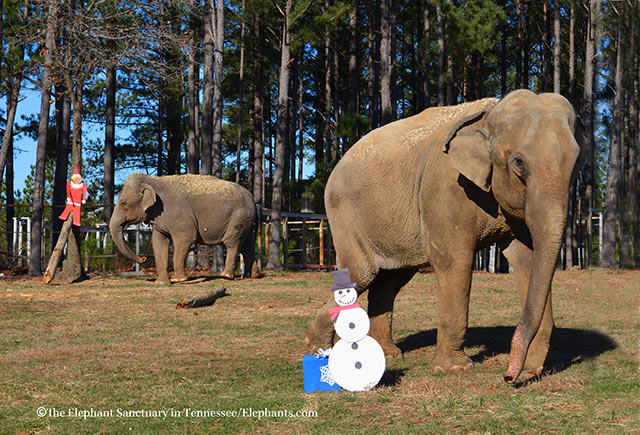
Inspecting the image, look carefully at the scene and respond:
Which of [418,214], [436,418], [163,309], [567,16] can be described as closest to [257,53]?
[567,16]

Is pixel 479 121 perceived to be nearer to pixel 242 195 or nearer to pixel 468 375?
pixel 468 375

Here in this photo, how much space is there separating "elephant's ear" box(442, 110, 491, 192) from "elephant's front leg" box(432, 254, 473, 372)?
82 centimetres

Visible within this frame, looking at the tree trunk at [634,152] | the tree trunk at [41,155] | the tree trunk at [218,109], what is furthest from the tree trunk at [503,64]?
the tree trunk at [634,152]

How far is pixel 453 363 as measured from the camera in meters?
6.91

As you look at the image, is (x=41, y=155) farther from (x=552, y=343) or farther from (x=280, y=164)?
(x=552, y=343)

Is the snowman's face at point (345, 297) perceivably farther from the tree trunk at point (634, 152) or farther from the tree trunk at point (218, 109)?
the tree trunk at point (218, 109)

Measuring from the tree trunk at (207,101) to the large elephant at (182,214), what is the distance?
2.83 m

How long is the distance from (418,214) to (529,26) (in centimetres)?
2905

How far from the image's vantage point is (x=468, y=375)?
264 inches

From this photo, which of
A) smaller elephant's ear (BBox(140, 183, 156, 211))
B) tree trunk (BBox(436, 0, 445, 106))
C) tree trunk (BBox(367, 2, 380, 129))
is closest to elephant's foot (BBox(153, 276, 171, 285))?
smaller elephant's ear (BBox(140, 183, 156, 211))

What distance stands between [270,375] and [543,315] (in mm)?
2720

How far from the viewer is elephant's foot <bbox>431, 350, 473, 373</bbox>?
6.88 m

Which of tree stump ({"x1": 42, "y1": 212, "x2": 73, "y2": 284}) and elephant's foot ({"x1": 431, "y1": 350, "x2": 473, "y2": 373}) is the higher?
tree stump ({"x1": 42, "y1": 212, "x2": 73, "y2": 284})

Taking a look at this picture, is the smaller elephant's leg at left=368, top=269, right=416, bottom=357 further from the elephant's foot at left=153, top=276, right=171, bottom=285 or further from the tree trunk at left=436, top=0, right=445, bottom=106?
the tree trunk at left=436, top=0, right=445, bottom=106
